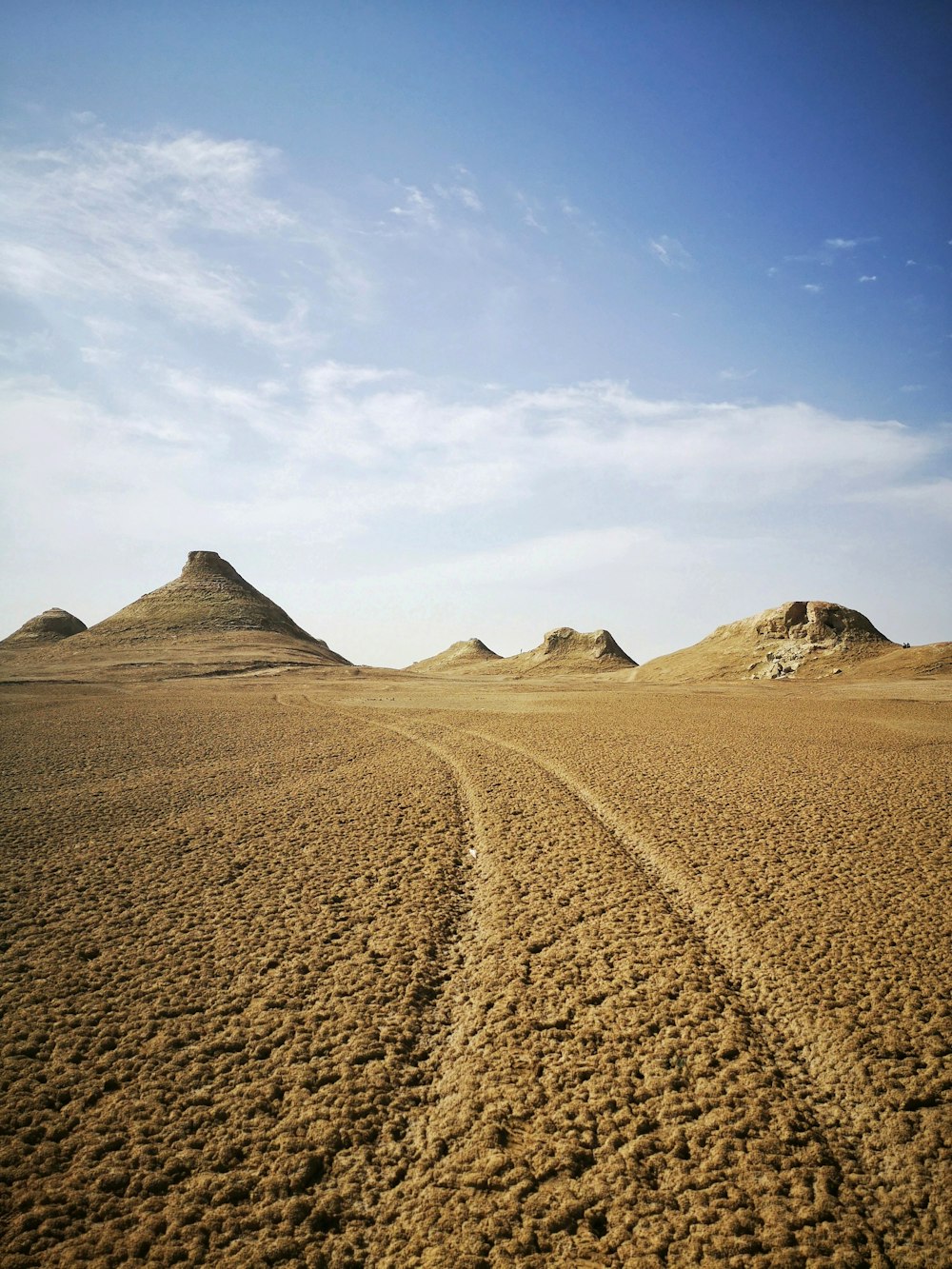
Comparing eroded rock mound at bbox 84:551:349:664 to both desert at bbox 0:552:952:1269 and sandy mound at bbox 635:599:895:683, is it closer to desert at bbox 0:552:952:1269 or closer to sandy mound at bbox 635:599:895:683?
sandy mound at bbox 635:599:895:683

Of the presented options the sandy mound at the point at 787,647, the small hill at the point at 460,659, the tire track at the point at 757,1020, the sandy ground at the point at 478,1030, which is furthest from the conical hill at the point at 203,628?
the tire track at the point at 757,1020

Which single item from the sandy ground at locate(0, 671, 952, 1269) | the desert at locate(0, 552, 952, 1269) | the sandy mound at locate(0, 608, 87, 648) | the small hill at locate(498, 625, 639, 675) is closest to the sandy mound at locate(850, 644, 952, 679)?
the small hill at locate(498, 625, 639, 675)

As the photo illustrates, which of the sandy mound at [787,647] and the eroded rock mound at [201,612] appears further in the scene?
the eroded rock mound at [201,612]

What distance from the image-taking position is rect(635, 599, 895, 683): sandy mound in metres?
34.9

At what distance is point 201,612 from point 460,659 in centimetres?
2581

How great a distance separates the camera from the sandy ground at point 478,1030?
7.99 ft

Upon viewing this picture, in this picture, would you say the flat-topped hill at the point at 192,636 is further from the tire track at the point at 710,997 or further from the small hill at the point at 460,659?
the tire track at the point at 710,997

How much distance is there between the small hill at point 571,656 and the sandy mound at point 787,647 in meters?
10.4

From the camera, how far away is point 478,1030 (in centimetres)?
350

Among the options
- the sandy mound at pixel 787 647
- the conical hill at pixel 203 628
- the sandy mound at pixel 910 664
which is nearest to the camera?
the sandy mound at pixel 910 664

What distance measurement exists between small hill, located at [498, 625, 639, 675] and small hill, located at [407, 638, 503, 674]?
496cm

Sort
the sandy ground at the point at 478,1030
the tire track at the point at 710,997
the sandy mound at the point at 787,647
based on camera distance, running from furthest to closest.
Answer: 1. the sandy mound at the point at 787,647
2. the tire track at the point at 710,997
3. the sandy ground at the point at 478,1030

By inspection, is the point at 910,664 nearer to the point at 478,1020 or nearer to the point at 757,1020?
the point at 757,1020

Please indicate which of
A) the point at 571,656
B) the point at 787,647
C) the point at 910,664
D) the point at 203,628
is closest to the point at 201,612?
the point at 203,628
